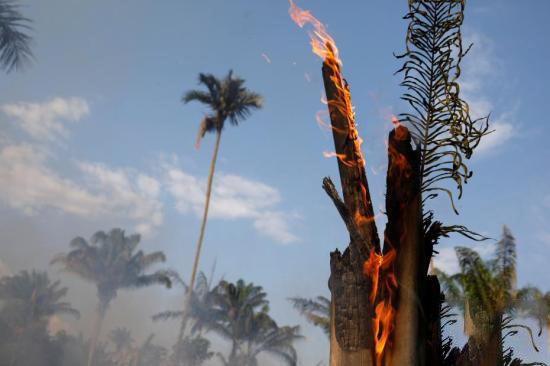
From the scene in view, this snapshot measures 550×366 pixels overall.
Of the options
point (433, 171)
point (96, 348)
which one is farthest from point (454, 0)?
point (96, 348)

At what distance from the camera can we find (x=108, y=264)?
51500 mm

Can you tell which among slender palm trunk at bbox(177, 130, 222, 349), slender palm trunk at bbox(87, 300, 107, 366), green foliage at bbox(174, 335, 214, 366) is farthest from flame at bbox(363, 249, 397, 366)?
slender palm trunk at bbox(87, 300, 107, 366)

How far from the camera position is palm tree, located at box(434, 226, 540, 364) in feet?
12.6

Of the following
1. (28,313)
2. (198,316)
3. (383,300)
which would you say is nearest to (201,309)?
(198,316)

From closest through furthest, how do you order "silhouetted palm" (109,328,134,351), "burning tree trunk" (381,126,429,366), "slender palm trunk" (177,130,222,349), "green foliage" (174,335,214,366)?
"burning tree trunk" (381,126,429,366), "slender palm trunk" (177,130,222,349), "green foliage" (174,335,214,366), "silhouetted palm" (109,328,134,351)

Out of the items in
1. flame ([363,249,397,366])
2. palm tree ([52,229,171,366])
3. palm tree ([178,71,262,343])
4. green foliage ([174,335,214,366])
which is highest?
palm tree ([178,71,262,343])

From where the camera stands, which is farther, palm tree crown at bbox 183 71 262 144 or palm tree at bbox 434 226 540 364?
palm tree crown at bbox 183 71 262 144

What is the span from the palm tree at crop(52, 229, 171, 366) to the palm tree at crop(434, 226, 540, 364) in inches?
1362

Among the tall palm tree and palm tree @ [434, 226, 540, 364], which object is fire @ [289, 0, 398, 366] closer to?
palm tree @ [434, 226, 540, 364]

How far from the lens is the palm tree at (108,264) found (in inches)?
1966

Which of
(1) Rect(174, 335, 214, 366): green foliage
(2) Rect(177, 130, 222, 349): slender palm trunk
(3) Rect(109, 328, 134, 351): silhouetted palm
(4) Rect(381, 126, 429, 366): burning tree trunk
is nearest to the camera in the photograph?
(4) Rect(381, 126, 429, 366): burning tree trunk

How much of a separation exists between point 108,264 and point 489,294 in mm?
44814

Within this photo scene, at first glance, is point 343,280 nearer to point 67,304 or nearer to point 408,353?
point 408,353

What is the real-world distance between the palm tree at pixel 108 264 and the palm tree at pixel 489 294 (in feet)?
114
